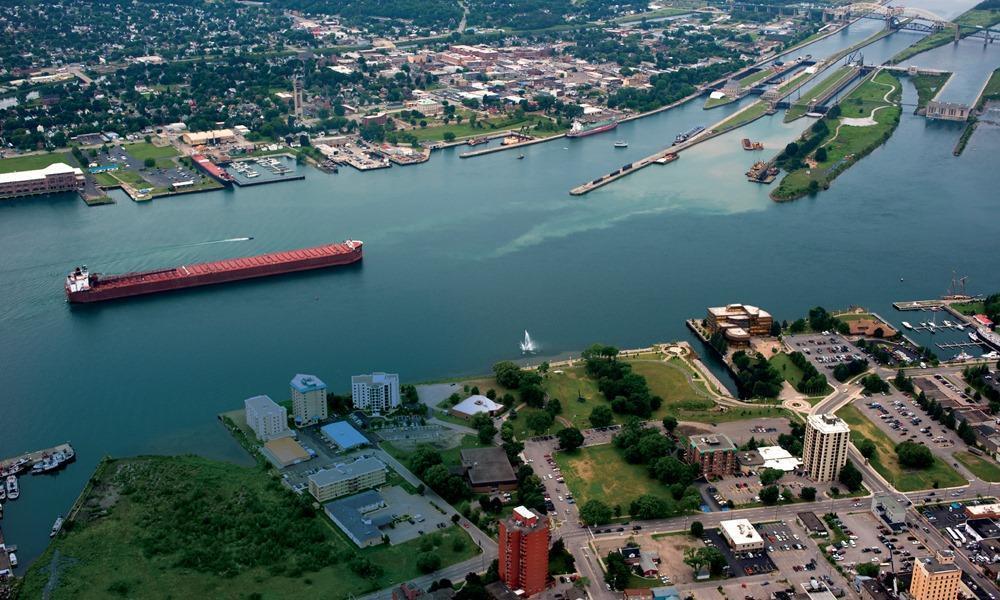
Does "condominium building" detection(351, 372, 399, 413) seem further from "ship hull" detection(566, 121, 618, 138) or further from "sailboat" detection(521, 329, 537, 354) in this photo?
"ship hull" detection(566, 121, 618, 138)

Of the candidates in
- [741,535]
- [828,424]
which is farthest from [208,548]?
[828,424]

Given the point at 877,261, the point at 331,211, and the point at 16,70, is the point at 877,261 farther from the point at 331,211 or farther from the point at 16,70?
the point at 16,70

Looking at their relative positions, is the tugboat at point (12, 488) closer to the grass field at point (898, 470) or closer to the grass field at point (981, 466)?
the grass field at point (898, 470)

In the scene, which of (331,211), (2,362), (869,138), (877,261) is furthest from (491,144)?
(2,362)

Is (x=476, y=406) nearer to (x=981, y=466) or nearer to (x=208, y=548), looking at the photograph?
(x=208, y=548)

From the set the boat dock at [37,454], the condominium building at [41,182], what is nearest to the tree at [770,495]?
the boat dock at [37,454]
